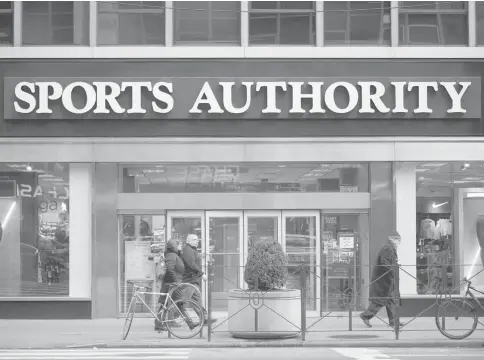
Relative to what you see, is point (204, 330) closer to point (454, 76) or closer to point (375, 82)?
point (375, 82)

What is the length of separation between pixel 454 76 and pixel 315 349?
8.24m

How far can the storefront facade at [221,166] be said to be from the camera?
19656 mm

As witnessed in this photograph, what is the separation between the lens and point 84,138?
64.5ft

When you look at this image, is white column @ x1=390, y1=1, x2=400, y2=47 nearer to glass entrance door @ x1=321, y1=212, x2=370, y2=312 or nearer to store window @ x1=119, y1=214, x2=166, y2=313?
glass entrance door @ x1=321, y1=212, x2=370, y2=312

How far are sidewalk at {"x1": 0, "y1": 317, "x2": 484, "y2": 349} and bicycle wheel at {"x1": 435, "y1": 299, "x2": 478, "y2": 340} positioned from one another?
0.61 feet

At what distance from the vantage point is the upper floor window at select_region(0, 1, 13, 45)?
→ 1989 centimetres

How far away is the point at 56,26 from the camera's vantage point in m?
19.9

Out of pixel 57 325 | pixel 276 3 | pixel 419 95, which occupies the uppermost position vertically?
pixel 276 3

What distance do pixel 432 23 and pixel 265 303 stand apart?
8267 millimetres

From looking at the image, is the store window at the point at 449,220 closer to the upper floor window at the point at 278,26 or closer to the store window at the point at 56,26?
the upper floor window at the point at 278,26

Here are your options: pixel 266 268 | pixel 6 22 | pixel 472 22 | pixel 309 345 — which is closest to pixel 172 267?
pixel 266 268

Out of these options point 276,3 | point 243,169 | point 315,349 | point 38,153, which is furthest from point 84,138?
point 315,349

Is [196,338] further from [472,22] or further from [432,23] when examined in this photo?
[472,22]

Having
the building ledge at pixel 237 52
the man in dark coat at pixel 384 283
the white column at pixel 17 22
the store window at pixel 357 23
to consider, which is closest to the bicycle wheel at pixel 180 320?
the man in dark coat at pixel 384 283
